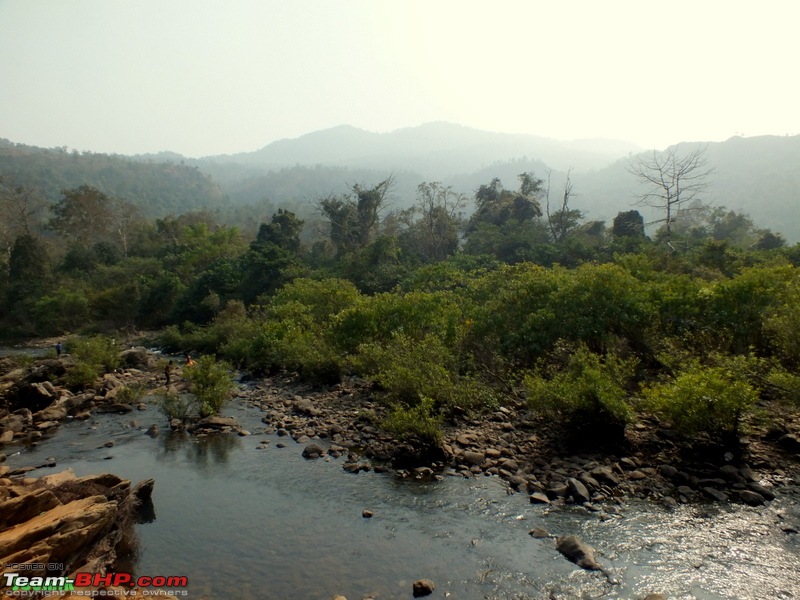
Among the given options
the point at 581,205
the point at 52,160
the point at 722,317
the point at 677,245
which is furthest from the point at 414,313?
the point at 52,160

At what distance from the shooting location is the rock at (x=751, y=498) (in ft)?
29.2

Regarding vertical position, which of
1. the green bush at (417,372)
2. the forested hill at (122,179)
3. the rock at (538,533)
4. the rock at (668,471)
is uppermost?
the forested hill at (122,179)

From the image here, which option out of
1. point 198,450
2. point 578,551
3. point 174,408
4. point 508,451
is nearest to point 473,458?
point 508,451

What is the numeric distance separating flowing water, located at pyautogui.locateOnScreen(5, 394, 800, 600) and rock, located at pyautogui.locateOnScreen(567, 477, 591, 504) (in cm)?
41

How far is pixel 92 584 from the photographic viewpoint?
722cm

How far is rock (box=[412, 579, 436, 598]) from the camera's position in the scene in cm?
727

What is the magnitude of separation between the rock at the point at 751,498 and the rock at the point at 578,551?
10.8 feet

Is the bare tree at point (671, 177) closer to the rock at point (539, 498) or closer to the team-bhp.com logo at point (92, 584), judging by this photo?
the rock at point (539, 498)

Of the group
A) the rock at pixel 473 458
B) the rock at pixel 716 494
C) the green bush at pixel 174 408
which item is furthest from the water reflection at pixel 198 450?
the rock at pixel 716 494

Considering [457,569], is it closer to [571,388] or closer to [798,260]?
→ [571,388]

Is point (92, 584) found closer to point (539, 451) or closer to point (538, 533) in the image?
point (538, 533)

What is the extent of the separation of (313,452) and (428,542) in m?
4.95

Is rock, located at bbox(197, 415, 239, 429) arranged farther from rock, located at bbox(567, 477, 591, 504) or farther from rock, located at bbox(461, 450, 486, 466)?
rock, located at bbox(567, 477, 591, 504)

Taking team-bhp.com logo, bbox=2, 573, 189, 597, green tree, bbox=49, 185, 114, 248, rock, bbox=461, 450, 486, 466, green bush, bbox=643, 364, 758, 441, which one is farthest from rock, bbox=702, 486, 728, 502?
green tree, bbox=49, 185, 114, 248
